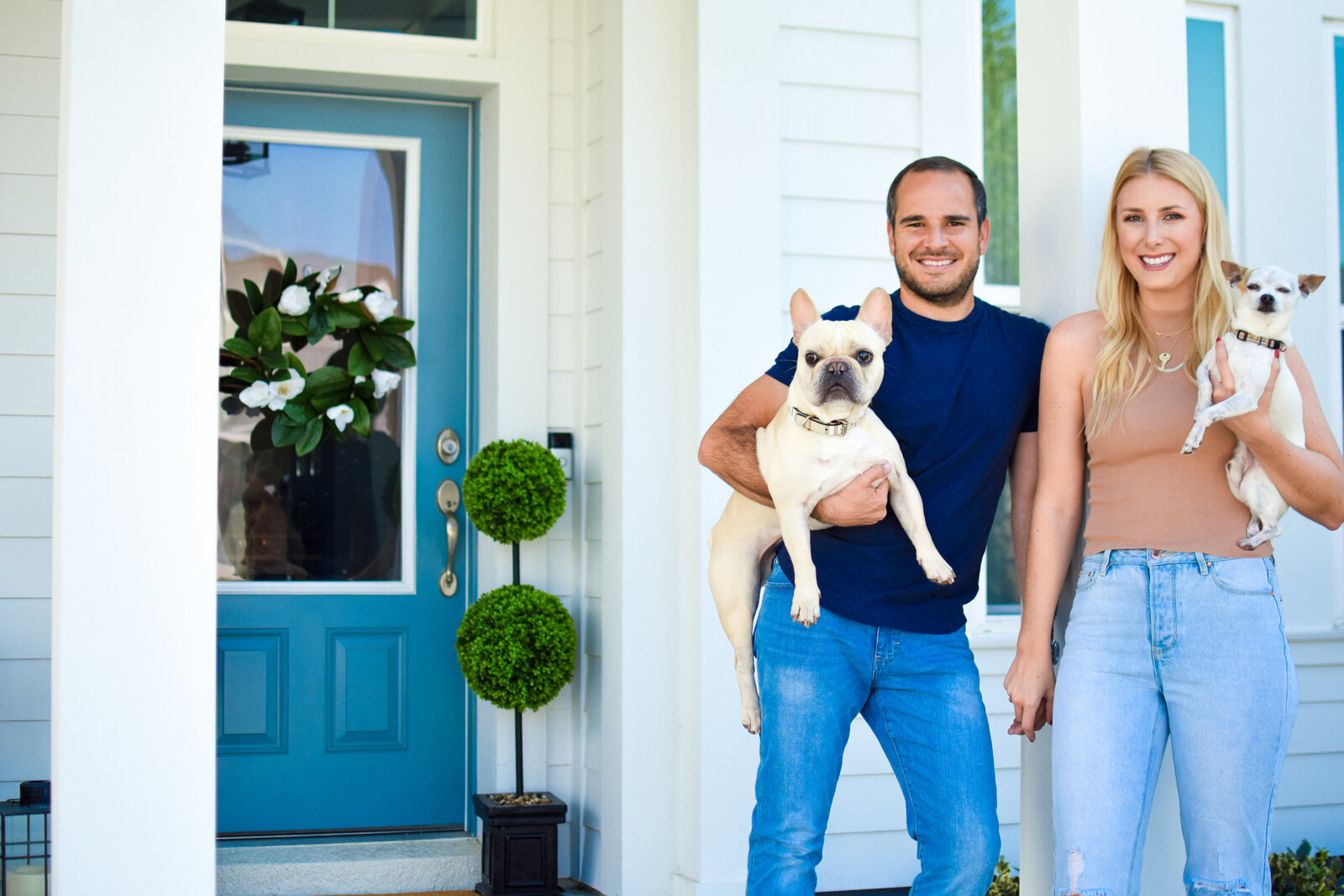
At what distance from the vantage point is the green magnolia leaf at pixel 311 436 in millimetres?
4199

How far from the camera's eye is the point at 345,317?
14.0 feet

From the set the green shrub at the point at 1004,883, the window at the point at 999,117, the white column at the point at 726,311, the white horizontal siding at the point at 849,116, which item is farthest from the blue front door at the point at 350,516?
the window at the point at 999,117

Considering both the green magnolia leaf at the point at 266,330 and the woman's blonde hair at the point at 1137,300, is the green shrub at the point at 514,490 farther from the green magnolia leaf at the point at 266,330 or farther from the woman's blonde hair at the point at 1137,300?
the woman's blonde hair at the point at 1137,300

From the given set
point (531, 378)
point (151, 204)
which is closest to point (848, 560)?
point (151, 204)

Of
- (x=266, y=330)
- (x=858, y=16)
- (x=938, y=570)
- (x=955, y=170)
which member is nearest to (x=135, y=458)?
(x=938, y=570)

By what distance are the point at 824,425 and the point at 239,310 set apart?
2812mm

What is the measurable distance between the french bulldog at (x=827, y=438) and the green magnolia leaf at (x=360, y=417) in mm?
2319

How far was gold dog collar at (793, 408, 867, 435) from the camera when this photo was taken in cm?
214

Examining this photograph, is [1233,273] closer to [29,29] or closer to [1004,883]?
[1004,883]

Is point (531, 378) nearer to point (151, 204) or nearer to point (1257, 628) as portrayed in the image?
point (151, 204)

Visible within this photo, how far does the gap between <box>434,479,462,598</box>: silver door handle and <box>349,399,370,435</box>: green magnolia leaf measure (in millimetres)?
350

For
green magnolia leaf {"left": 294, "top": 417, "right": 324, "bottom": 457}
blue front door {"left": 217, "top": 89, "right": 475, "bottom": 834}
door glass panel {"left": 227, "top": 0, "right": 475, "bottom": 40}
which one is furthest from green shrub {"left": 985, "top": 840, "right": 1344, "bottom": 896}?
door glass panel {"left": 227, "top": 0, "right": 475, "bottom": 40}

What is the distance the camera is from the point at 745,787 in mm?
3846

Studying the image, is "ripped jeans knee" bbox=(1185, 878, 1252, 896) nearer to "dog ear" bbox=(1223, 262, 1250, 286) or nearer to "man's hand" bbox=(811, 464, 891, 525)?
"man's hand" bbox=(811, 464, 891, 525)
